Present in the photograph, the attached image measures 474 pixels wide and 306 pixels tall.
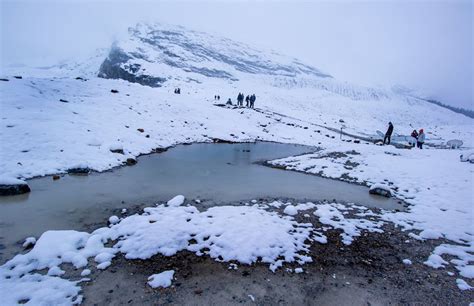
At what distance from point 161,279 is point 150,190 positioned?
5910mm

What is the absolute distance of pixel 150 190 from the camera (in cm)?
1115

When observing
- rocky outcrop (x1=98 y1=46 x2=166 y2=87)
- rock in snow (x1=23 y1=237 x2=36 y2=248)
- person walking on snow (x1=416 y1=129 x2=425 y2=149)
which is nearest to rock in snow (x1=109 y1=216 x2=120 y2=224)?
rock in snow (x1=23 y1=237 x2=36 y2=248)

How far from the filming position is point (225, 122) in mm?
31469

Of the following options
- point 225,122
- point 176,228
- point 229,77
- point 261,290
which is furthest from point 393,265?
point 229,77

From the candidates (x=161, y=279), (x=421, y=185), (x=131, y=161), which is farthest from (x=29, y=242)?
(x=421, y=185)

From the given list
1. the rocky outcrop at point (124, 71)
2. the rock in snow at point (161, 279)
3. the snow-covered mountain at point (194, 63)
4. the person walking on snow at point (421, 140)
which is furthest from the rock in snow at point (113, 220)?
the snow-covered mountain at point (194, 63)

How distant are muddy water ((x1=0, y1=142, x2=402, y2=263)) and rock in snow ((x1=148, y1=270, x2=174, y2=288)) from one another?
3253mm

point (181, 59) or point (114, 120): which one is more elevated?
point (181, 59)

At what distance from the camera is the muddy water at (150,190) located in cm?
796

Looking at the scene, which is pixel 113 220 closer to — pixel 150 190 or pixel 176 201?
pixel 176 201

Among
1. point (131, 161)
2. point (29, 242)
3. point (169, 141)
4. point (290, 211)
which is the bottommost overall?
point (29, 242)

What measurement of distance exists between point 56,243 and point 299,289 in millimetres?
5767

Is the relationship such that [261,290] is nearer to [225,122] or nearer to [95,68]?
[225,122]

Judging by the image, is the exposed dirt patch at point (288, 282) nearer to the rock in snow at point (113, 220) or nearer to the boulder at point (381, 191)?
the rock in snow at point (113, 220)
